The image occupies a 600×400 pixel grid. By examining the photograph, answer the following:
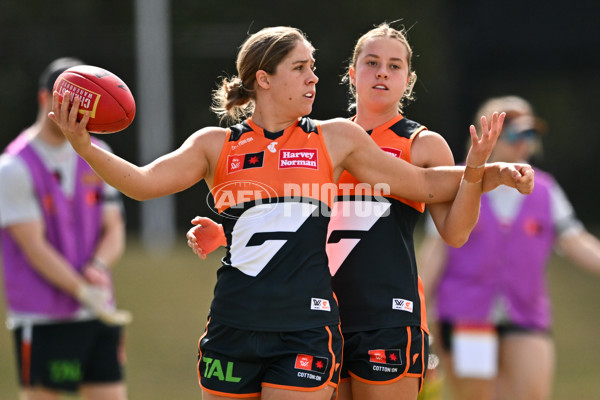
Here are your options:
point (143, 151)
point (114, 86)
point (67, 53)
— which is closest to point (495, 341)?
point (114, 86)

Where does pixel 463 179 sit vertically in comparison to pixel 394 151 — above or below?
below

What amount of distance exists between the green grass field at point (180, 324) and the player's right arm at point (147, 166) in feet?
17.9

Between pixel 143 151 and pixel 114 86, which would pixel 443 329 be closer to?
pixel 114 86

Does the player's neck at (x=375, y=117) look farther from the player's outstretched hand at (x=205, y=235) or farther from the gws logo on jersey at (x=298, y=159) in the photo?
the player's outstretched hand at (x=205, y=235)

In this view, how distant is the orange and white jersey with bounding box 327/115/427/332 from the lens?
11.5 feet

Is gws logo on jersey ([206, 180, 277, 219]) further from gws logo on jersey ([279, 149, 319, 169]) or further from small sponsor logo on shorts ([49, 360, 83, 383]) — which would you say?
small sponsor logo on shorts ([49, 360, 83, 383])

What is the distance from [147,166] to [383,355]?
42.2 inches

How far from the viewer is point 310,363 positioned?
3195mm

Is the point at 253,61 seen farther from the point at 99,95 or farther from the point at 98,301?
the point at 98,301

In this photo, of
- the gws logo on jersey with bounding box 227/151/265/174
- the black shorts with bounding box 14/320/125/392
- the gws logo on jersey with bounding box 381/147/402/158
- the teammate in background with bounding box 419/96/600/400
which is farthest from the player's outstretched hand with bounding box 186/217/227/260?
the teammate in background with bounding box 419/96/600/400

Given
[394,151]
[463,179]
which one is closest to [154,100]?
[394,151]

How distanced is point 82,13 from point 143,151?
2500mm

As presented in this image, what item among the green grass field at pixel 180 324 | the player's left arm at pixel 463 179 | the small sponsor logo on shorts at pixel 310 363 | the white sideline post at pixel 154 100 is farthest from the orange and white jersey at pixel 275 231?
the white sideline post at pixel 154 100

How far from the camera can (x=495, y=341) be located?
225 inches
